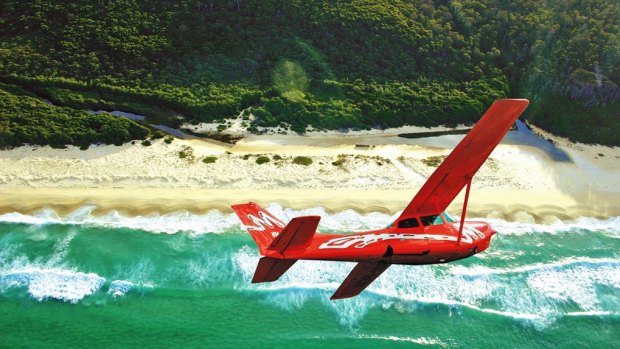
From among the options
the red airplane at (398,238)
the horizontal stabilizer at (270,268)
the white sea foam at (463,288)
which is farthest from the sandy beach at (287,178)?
the horizontal stabilizer at (270,268)

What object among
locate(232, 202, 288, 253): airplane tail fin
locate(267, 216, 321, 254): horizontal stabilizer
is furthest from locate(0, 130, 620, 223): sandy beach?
locate(267, 216, 321, 254): horizontal stabilizer

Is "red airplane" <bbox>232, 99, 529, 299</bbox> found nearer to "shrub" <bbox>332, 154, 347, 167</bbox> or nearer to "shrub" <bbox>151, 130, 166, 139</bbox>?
"shrub" <bbox>332, 154, 347, 167</bbox>

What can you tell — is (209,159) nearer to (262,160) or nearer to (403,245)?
(262,160)

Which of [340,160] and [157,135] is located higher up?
[340,160]

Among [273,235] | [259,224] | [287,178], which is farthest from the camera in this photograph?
[287,178]

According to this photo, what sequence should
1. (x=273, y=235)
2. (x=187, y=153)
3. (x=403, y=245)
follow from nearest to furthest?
(x=403, y=245), (x=273, y=235), (x=187, y=153)

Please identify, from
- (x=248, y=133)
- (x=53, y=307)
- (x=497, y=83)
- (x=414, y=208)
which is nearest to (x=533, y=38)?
(x=497, y=83)

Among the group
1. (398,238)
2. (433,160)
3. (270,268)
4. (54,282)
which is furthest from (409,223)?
(54,282)
